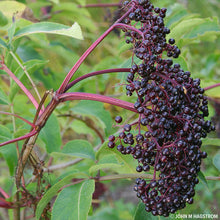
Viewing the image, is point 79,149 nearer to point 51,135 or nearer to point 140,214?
point 51,135

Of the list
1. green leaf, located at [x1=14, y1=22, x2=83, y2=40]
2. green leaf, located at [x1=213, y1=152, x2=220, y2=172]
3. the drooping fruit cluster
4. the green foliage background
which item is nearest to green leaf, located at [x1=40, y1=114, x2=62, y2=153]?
the green foliage background

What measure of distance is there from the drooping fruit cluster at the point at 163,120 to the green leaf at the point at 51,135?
52 centimetres

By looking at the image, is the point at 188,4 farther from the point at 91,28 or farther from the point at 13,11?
the point at 13,11

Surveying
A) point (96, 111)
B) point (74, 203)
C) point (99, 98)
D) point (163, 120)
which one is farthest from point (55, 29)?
point (96, 111)

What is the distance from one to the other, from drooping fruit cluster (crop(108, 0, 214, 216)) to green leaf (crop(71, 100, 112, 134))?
25.1 inches

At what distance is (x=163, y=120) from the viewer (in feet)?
2.37

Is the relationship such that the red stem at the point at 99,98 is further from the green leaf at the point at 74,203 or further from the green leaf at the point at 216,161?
the green leaf at the point at 216,161

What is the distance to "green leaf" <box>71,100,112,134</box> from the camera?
147 centimetres

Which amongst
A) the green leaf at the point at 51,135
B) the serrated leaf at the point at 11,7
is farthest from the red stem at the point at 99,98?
the serrated leaf at the point at 11,7

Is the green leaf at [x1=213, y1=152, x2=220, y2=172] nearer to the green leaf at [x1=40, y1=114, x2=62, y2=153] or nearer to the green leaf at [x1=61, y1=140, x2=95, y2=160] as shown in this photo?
the green leaf at [x1=61, y1=140, x2=95, y2=160]

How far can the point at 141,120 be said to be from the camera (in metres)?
0.75

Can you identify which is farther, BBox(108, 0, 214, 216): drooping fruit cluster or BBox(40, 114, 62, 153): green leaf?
BBox(40, 114, 62, 153): green leaf

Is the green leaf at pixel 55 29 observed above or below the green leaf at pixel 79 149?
above

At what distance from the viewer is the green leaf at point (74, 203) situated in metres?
0.92
